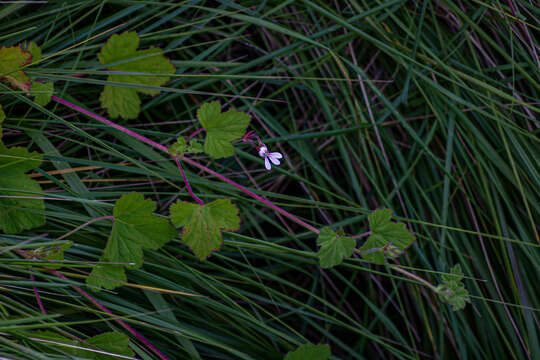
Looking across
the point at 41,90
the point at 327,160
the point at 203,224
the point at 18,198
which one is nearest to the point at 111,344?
the point at 203,224

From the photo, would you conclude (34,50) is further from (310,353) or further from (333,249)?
(310,353)

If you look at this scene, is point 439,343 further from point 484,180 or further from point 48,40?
point 48,40

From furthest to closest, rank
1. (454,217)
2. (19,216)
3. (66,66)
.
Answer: (454,217) → (66,66) → (19,216)

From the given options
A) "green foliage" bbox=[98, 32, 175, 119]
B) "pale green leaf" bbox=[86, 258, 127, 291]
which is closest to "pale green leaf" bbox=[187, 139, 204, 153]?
"green foliage" bbox=[98, 32, 175, 119]

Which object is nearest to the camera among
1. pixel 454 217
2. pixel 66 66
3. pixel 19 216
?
pixel 19 216

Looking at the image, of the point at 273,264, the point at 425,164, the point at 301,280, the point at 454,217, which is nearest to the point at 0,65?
the point at 273,264

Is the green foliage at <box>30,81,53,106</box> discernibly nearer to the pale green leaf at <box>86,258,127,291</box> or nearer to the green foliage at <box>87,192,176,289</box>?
the green foliage at <box>87,192,176,289</box>
